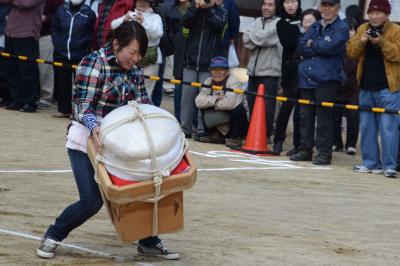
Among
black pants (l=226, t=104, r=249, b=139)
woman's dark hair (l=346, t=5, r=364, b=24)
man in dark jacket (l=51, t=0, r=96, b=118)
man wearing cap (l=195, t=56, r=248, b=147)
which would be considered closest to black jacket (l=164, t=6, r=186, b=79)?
man wearing cap (l=195, t=56, r=248, b=147)

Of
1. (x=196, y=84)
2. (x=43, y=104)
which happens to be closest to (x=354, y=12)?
(x=196, y=84)

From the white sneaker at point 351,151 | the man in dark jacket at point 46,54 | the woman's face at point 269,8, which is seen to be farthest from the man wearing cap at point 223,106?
the man in dark jacket at point 46,54

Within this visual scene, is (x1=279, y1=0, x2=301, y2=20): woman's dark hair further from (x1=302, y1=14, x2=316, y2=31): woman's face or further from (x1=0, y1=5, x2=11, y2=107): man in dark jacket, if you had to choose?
(x1=0, y1=5, x2=11, y2=107): man in dark jacket

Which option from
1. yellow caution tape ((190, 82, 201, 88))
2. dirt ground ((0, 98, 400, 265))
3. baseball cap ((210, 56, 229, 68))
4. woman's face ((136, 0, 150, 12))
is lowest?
dirt ground ((0, 98, 400, 265))

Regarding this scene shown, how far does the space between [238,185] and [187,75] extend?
382cm

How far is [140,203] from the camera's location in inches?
287

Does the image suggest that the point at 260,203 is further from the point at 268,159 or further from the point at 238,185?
the point at 268,159

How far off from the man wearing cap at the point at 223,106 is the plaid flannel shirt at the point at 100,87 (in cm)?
689

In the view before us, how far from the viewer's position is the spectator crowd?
12922 mm

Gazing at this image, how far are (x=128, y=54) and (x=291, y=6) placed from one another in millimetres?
7087

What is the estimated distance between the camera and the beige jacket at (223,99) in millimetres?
14492

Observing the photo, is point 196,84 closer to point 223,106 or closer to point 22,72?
point 223,106

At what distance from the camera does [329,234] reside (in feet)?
30.1

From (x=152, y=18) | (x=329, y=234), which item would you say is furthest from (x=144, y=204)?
(x=152, y=18)
